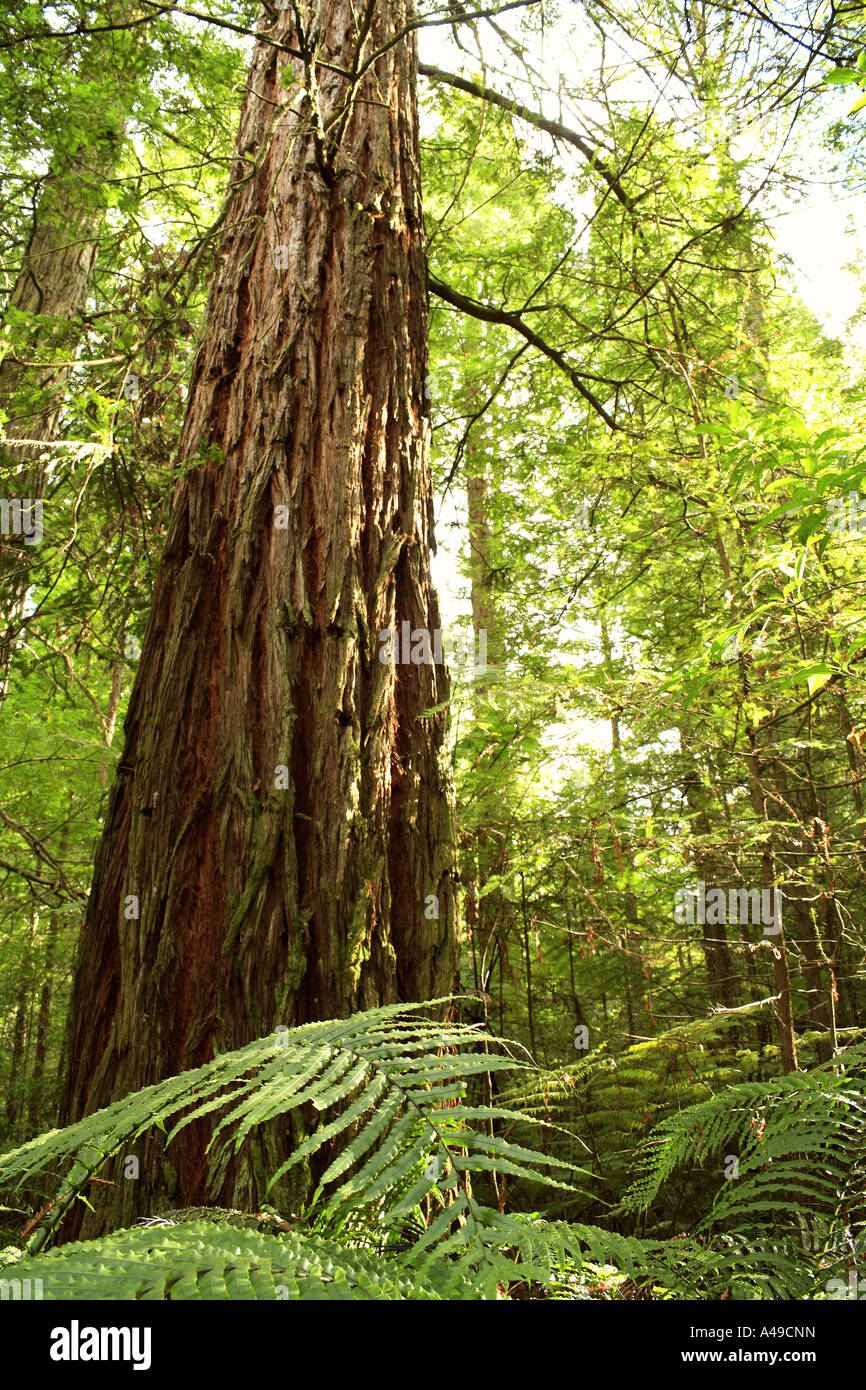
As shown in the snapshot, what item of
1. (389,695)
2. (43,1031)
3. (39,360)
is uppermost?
(39,360)

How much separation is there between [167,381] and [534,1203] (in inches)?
207

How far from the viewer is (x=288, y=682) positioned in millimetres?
2277

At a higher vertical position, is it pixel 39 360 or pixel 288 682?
pixel 39 360

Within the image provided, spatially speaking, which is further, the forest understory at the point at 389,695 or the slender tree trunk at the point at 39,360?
the slender tree trunk at the point at 39,360

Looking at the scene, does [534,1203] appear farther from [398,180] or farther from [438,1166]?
[398,180]

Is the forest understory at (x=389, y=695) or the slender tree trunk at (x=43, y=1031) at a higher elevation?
the forest understory at (x=389, y=695)

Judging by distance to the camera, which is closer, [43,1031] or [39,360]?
[39,360]

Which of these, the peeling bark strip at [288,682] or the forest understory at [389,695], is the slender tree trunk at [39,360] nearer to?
the forest understory at [389,695]

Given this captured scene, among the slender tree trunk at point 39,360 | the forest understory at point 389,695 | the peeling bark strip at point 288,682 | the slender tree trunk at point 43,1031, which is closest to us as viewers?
the forest understory at point 389,695

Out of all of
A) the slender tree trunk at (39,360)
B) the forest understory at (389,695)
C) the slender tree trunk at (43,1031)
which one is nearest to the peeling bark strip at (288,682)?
the forest understory at (389,695)

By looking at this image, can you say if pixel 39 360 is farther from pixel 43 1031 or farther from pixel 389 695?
pixel 43 1031

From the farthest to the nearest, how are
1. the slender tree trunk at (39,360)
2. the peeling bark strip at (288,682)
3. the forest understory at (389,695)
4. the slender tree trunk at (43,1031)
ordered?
the slender tree trunk at (43,1031)
the slender tree trunk at (39,360)
the peeling bark strip at (288,682)
the forest understory at (389,695)

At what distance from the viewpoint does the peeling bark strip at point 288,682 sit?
6.56 ft

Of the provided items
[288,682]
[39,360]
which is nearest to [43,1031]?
[39,360]
